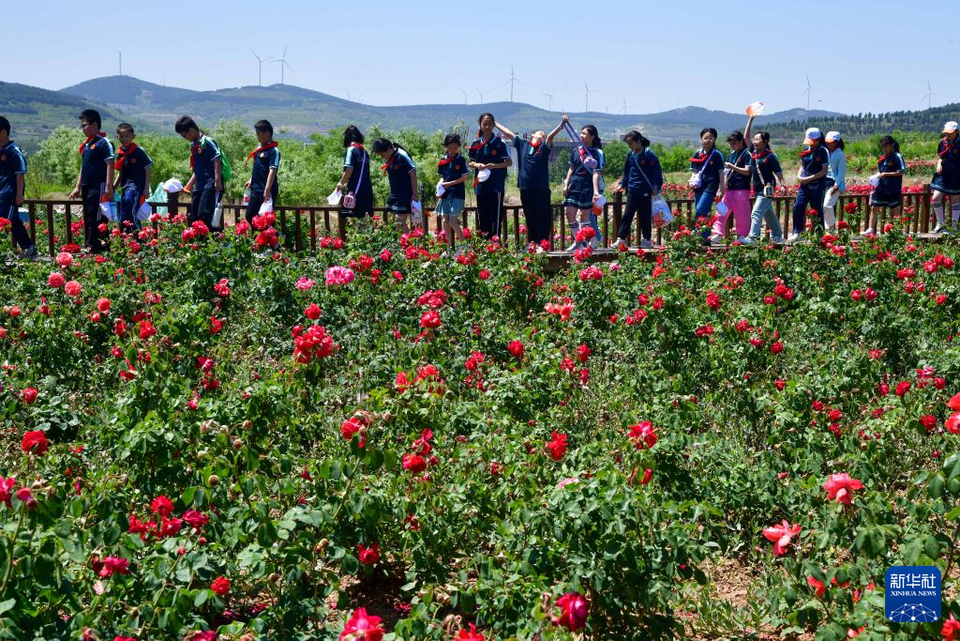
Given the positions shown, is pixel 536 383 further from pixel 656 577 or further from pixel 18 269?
pixel 18 269

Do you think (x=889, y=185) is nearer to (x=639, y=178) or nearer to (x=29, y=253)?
(x=639, y=178)

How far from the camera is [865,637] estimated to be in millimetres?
2643

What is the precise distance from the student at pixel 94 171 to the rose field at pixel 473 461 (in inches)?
147

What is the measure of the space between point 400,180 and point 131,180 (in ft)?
10.1

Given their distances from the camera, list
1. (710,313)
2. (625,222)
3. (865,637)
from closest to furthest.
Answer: (865,637)
(710,313)
(625,222)

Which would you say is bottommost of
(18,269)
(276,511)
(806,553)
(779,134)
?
(806,553)

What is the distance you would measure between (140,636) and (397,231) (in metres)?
6.63

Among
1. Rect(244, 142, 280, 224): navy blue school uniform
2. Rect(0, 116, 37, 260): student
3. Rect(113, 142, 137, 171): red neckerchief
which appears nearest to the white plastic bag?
Rect(113, 142, 137, 171): red neckerchief

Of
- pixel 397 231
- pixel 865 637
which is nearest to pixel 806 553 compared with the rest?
pixel 865 637

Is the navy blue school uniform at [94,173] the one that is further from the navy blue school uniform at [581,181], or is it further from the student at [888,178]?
the student at [888,178]

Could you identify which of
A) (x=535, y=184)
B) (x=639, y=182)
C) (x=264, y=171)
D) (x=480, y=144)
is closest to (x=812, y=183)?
(x=639, y=182)

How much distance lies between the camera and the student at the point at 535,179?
11.1 metres

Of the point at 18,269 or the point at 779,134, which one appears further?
the point at 779,134

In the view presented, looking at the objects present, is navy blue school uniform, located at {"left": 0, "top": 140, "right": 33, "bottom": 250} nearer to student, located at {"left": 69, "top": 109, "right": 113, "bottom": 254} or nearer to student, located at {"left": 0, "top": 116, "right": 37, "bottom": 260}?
student, located at {"left": 0, "top": 116, "right": 37, "bottom": 260}
